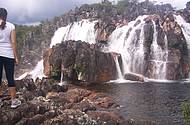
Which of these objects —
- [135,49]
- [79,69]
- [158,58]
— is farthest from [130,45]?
[79,69]

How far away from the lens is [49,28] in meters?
112

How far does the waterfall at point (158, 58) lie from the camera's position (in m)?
56.9

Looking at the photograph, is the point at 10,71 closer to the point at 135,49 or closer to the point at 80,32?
the point at 135,49

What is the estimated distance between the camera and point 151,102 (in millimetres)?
33969

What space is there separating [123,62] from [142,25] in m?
7.49

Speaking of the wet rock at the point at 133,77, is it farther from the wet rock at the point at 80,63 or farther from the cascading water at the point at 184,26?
the cascading water at the point at 184,26

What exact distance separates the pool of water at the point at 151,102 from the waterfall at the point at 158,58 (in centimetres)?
1195

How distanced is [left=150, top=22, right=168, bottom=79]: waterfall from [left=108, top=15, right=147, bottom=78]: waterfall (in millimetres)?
1905

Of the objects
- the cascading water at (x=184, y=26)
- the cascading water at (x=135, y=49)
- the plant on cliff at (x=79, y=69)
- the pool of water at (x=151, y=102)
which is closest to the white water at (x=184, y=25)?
the cascading water at (x=184, y=26)

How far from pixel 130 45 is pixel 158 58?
588 cm

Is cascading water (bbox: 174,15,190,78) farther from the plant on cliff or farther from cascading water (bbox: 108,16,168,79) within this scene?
the plant on cliff

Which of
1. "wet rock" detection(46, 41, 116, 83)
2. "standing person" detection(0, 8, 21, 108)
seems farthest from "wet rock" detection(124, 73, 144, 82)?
"standing person" detection(0, 8, 21, 108)

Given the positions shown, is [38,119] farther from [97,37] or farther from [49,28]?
[49,28]

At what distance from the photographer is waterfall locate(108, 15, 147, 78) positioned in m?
60.2
